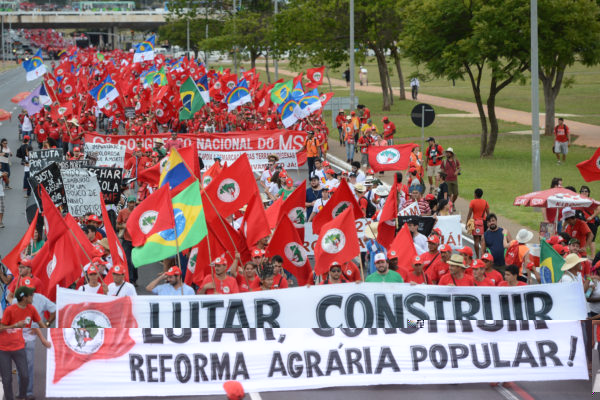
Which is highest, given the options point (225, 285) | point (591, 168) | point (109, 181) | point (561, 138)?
point (591, 168)

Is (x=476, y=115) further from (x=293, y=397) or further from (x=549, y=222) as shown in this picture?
(x=293, y=397)

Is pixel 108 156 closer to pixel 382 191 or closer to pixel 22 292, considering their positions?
pixel 382 191

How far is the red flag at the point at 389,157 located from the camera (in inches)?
819

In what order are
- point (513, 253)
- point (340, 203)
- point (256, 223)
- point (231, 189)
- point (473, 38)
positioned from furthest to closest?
point (473, 38)
point (340, 203)
point (231, 189)
point (513, 253)
point (256, 223)

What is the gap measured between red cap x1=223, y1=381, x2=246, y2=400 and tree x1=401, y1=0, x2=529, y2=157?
862 inches

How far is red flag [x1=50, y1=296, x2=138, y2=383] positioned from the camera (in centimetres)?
1012

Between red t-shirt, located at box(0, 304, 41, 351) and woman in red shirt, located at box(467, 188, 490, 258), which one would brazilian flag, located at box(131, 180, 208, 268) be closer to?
red t-shirt, located at box(0, 304, 41, 351)

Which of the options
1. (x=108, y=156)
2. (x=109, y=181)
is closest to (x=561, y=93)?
(x=108, y=156)

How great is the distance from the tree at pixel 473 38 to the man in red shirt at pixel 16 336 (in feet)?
73.4

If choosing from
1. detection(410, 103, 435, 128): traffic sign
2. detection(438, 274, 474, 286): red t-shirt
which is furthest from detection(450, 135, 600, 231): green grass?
detection(438, 274, 474, 286): red t-shirt

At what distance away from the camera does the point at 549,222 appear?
16.0 metres

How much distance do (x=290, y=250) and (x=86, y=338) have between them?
340cm

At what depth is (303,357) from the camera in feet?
33.8

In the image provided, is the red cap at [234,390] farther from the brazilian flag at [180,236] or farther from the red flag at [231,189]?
the red flag at [231,189]
